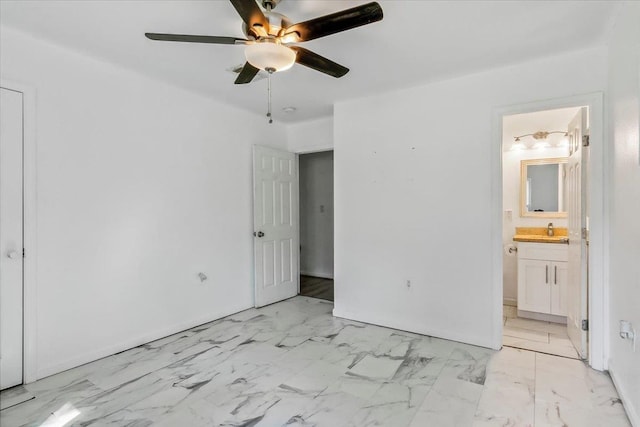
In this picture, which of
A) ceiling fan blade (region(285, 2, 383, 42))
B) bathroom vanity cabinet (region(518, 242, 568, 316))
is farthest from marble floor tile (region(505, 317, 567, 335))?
ceiling fan blade (region(285, 2, 383, 42))

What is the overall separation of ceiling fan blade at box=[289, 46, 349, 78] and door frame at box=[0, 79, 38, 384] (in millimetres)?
1935

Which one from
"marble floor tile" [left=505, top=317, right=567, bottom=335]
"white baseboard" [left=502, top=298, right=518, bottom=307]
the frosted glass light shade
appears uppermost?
the frosted glass light shade

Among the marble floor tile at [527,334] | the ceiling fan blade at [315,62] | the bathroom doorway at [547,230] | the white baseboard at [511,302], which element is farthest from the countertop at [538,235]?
the ceiling fan blade at [315,62]

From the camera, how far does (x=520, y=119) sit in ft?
11.7

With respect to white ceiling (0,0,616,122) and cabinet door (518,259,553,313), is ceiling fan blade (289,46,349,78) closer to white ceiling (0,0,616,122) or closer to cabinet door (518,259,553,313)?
white ceiling (0,0,616,122)

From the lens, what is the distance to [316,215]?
237 inches

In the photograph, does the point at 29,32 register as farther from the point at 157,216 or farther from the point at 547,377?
the point at 547,377

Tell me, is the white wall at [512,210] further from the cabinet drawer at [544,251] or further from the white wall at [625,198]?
the white wall at [625,198]

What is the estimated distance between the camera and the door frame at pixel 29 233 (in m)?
2.29

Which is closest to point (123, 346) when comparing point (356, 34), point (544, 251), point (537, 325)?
point (356, 34)

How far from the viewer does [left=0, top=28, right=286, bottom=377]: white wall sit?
2.41 m

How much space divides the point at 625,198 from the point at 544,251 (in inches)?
67.7

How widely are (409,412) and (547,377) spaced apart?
1.15 meters

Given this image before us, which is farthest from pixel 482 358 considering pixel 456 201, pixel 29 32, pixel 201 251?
pixel 29 32
